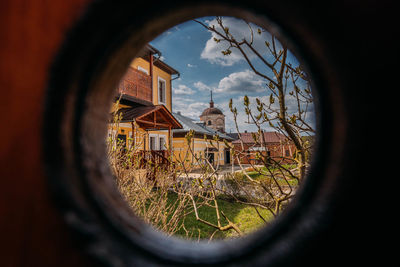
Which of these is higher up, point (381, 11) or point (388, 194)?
point (381, 11)

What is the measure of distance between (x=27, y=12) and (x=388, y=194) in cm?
67

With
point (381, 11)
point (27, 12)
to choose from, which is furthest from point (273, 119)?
point (27, 12)

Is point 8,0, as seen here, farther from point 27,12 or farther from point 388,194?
point 388,194

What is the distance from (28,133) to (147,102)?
10294 mm

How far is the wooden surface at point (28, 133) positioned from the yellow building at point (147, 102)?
627 cm

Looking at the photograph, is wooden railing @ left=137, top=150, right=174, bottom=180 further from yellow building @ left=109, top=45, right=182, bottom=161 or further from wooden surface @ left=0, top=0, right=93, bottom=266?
wooden surface @ left=0, top=0, right=93, bottom=266

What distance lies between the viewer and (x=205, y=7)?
38 cm

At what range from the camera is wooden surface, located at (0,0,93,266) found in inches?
14.6

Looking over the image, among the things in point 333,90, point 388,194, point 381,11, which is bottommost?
point 388,194

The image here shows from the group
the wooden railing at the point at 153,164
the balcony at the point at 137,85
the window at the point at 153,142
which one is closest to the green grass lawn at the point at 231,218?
the wooden railing at the point at 153,164

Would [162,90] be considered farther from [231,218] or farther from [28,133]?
[28,133]

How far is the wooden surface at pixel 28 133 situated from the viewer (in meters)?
0.37

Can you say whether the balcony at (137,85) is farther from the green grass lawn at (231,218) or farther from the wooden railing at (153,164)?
the green grass lawn at (231,218)

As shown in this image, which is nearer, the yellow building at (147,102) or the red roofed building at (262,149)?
the red roofed building at (262,149)
